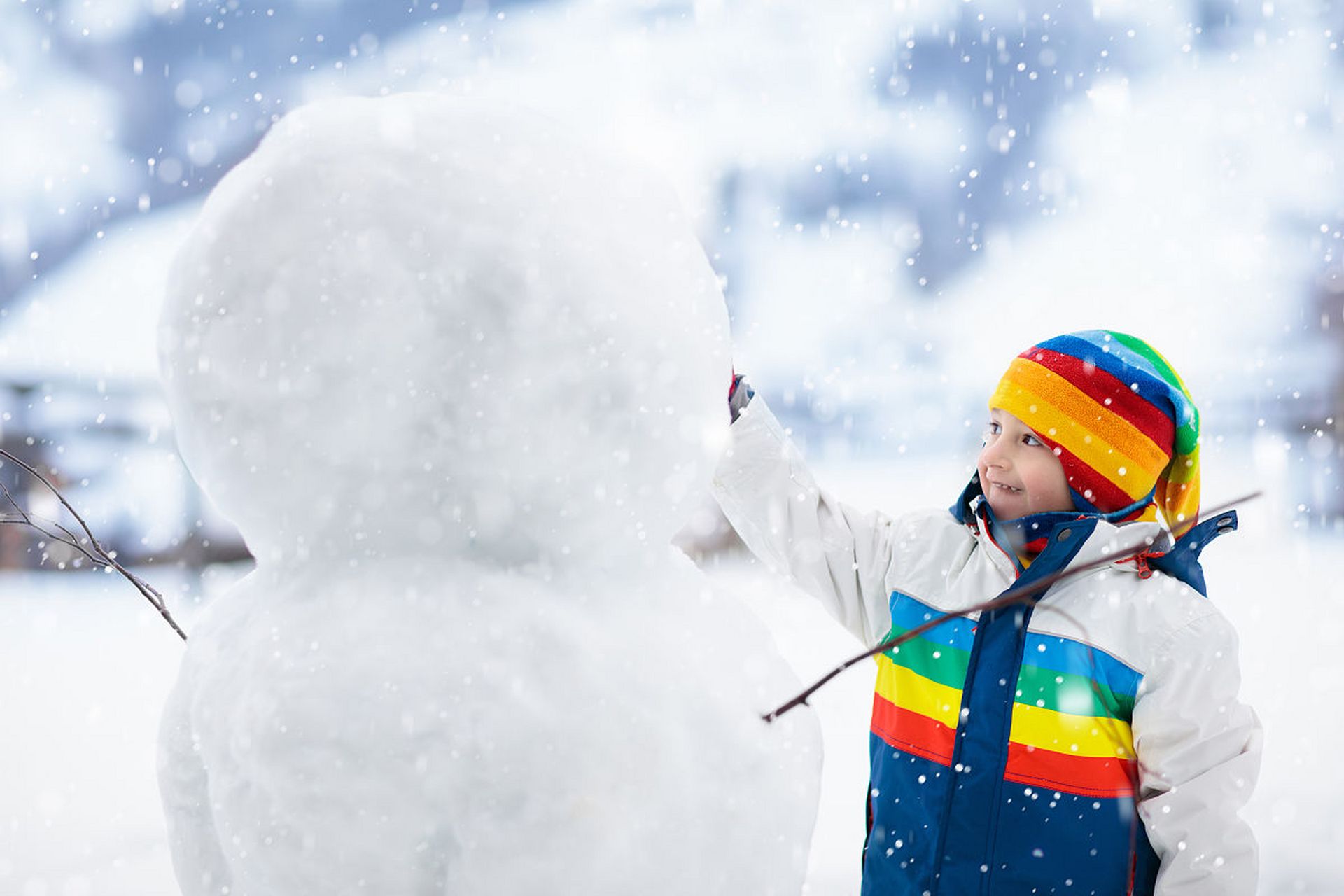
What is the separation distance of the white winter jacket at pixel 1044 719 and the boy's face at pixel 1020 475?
0.05 meters

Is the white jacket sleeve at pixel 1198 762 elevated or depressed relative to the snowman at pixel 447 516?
depressed

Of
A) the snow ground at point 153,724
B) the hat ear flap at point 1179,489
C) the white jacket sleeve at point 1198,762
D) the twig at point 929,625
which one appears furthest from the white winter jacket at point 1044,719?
the snow ground at point 153,724

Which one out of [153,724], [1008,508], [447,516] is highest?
[447,516]

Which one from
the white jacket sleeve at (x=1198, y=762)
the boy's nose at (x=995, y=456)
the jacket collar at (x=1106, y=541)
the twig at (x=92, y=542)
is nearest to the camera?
the twig at (x=92, y=542)

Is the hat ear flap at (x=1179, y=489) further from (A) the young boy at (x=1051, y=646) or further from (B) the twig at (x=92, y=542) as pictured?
(B) the twig at (x=92, y=542)

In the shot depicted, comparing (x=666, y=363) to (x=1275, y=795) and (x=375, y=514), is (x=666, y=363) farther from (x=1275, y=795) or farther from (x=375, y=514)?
(x=1275, y=795)

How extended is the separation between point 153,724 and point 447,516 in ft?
9.84

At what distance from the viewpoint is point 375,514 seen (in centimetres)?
50

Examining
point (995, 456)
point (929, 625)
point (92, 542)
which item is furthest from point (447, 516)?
point (995, 456)

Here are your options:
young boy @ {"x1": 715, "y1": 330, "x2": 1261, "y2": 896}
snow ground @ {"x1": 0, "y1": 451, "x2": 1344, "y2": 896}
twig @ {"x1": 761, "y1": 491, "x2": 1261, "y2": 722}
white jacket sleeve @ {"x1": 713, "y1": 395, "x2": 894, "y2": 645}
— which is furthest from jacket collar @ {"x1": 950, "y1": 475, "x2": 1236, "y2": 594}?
snow ground @ {"x1": 0, "y1": 451, "x2": 1344, "y2": 896}

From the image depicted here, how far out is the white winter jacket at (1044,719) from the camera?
93cm

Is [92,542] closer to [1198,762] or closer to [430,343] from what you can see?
[430,343]

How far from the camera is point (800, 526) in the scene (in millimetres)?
1154

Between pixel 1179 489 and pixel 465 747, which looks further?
pixel 1179 489
